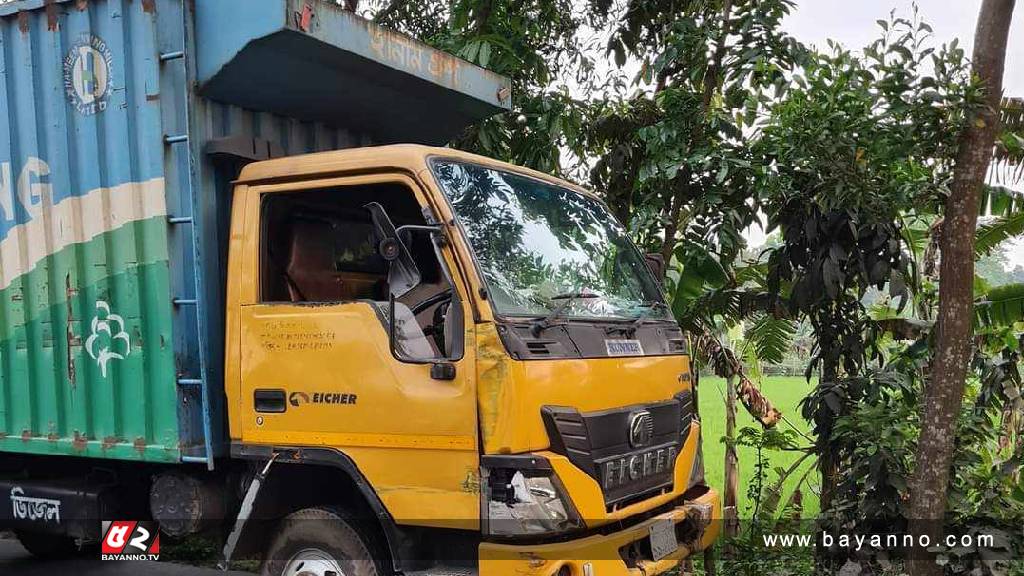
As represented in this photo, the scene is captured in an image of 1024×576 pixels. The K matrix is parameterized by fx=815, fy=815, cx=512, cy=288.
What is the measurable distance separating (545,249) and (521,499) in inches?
48.1

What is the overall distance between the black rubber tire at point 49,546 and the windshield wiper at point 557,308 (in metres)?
4.40

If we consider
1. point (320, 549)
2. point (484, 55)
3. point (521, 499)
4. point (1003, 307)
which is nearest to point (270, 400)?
point (320, 549)

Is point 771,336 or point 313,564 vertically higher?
point 771,336

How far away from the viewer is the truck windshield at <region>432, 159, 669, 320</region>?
3.53 metres

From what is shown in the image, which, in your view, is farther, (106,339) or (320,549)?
(106,339)

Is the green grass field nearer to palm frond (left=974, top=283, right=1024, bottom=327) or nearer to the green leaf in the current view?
palm frond (left=974, top=283, right=1024, bottom=327)

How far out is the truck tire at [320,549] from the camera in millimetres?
3604

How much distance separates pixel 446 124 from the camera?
5.18m

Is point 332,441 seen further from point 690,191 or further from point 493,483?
point 690,191

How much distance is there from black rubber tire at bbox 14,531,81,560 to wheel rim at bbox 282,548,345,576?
3.02 metres

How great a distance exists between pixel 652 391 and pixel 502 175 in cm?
128

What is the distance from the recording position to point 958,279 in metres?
4.23

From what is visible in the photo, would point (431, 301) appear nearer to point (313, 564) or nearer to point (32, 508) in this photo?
point (313, 564)

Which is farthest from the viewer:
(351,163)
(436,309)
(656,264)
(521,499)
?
(656,264)
